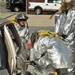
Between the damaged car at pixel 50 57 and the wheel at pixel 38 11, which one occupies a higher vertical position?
the damaged car at pixel 50 57

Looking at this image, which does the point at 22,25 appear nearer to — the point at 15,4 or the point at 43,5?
the point at 43,5

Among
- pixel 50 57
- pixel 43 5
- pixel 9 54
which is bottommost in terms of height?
pixel 43 5

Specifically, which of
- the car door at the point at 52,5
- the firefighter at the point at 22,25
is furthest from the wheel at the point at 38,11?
the firefighter at the point at 22,25

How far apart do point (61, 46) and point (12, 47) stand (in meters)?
1.80

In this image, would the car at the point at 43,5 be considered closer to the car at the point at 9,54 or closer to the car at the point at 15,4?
the car at the point at 15,4

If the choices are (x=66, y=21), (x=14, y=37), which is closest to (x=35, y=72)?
(x=14, y=37)

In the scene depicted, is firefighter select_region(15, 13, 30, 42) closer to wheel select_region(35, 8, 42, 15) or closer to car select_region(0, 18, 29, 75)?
car select_region(0, 18, 29, 75)

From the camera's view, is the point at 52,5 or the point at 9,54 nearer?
the point at 9,54

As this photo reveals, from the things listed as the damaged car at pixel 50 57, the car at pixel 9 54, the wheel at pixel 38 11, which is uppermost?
the car at pixel 9 54

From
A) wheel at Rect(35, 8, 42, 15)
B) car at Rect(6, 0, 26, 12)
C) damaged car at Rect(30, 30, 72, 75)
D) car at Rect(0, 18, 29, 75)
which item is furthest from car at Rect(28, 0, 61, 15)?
car at Rect(0, 18, 29, 75)

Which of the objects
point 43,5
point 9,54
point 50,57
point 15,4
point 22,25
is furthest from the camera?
point 15,4

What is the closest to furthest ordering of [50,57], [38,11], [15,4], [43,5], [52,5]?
1. [50,57]
2. [52,5]
3. [38,11]
4. [43,5]
5. [15,4]

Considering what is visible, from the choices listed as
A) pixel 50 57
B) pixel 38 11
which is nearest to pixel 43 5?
pixel 38 11

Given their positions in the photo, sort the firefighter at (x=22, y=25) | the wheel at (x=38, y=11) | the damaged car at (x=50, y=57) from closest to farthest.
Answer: the damaged car at (x=50, y=57) → the firefighter at (x=22, y=25) → the wheel at (x=38, y=11)
